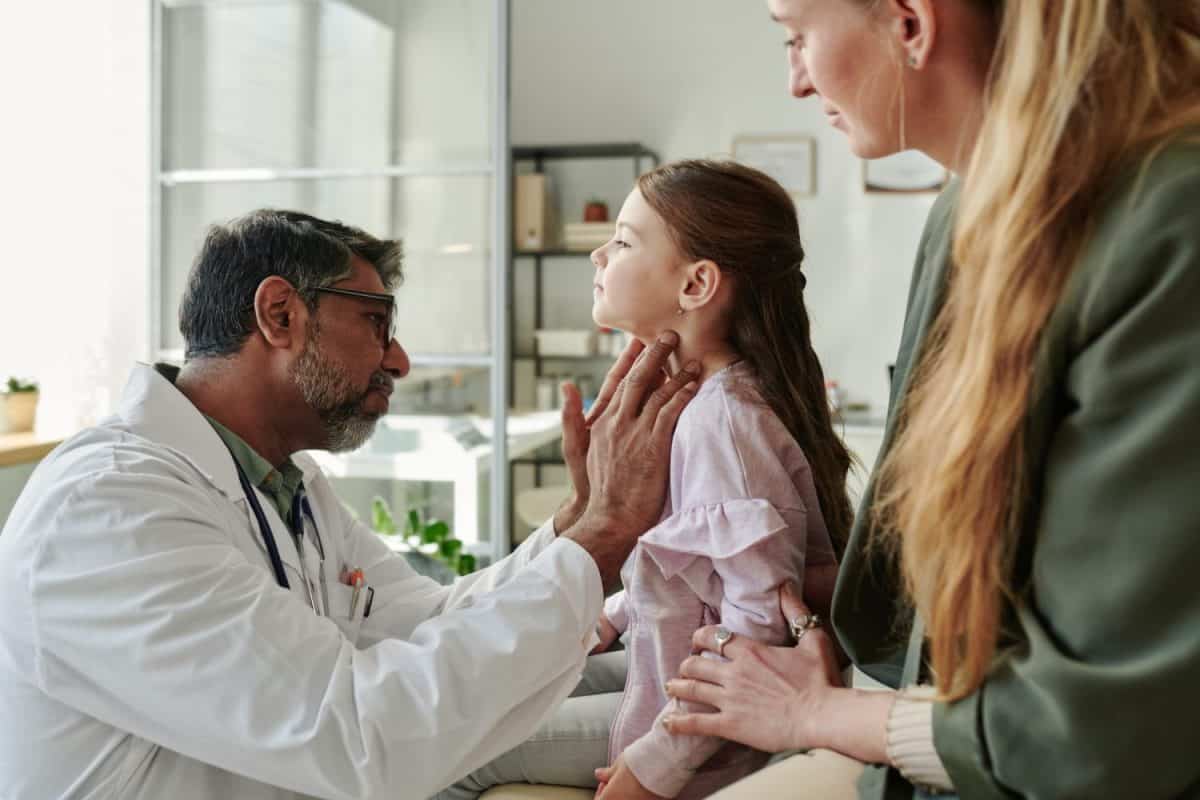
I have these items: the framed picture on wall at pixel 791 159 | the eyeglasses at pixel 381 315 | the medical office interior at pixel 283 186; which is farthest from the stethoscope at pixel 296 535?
the framed picture on wall at pixel 791 159

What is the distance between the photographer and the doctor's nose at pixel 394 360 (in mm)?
1633

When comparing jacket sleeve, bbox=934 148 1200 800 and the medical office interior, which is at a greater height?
the medical office interior

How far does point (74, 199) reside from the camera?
11.8ft

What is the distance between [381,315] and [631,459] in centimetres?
46

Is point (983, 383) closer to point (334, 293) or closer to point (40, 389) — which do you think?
point (334, 293)

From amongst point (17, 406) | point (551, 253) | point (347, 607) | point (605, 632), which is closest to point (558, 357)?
point (551, 253)

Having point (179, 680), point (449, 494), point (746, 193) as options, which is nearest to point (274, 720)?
point (179, 680)

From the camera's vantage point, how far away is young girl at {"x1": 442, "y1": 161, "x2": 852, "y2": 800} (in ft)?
4.25

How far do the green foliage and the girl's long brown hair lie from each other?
7.70ft

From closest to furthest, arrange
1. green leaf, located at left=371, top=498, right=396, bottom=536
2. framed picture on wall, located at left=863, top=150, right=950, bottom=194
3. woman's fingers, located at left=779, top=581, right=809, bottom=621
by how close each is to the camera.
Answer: woman's fingers, located at left=779, top=581, right=809, bottom=621 < green leaf, located at left=371, top=498, right=396, bottom=536 < framed picture on wall, located at left=863, top=150, right=950, bottom=194

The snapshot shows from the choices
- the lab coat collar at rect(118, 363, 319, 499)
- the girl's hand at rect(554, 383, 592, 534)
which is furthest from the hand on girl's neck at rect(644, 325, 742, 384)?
the lab coat collar at rect(118, 363, 319, 499)

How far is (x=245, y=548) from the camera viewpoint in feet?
4.53

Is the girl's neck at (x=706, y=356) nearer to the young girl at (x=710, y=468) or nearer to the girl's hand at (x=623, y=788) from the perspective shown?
the young girl at (x=710, y=468)

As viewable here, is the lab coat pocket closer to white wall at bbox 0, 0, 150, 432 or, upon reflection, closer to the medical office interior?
the medical office interior
